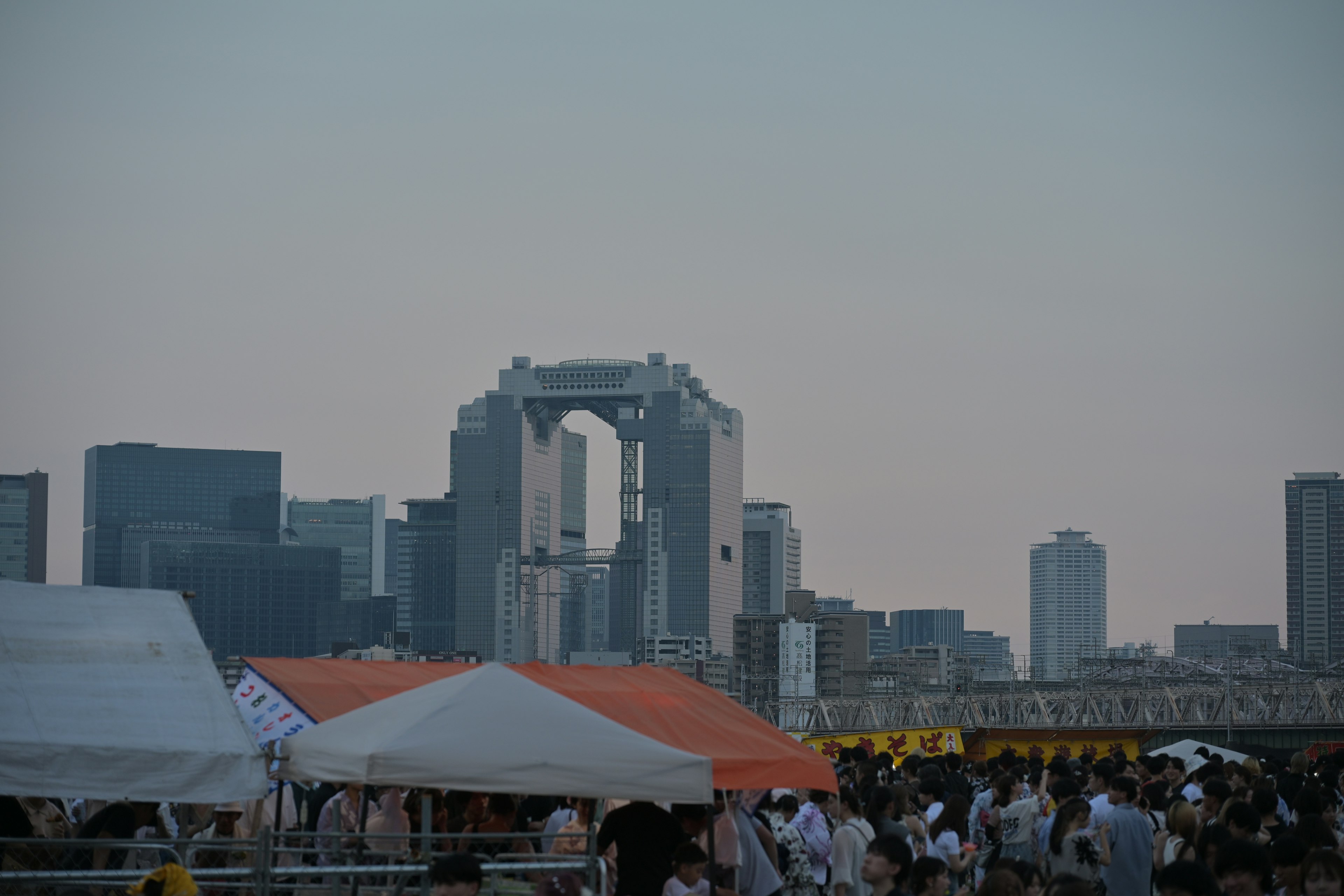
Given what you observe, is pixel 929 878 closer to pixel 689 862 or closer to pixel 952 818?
pixel 689 862

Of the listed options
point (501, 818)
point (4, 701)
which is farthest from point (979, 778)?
point (4, 701)

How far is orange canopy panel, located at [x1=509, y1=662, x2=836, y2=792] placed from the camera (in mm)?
9797

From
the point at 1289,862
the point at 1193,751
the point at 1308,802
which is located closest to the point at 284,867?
the point at 1289,862

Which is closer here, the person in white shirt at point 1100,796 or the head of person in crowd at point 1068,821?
the head of person in crowd at point 1068,821

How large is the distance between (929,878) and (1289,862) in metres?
2.20

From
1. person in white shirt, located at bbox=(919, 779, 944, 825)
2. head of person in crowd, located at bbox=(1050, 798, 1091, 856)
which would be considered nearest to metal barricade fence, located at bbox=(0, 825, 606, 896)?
head of person in crowd, located at bbox=(1050, 798, 1091, 856)

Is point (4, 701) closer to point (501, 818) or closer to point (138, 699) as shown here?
point (138, 699)

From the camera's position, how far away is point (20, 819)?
33.3 ft

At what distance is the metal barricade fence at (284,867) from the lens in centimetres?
797

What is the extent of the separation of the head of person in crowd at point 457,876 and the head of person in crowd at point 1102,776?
7.29 m

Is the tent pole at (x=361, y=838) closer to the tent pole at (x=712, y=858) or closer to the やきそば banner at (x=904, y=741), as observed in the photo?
the tent pole at (x=712, y=858)

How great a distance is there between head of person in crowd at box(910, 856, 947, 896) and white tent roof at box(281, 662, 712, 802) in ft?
4.61

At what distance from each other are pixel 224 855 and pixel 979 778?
1297cm

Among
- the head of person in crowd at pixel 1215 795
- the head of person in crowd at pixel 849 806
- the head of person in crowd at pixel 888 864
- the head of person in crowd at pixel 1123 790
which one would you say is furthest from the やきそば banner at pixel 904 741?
the head of person in crowd at pixel 888 864
